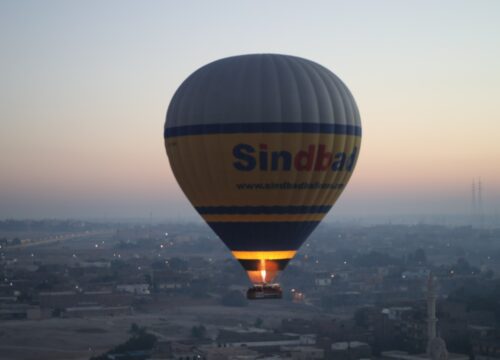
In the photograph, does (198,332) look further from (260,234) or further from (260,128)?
(260,128)

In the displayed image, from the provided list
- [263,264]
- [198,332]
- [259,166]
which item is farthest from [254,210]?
[198,332]

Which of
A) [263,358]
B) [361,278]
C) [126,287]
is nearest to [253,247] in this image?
[263,358]

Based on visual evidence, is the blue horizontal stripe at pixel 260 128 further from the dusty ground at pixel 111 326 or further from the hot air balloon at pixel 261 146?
the dusty ground at pixel 111 326

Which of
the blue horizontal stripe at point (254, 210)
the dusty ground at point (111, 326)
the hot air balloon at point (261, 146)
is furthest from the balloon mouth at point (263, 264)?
the dusty ground at point (111, 326)

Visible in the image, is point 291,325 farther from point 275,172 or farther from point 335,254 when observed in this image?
point 335,254

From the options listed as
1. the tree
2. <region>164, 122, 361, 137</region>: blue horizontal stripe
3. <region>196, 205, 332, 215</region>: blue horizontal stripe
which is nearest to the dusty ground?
the tree

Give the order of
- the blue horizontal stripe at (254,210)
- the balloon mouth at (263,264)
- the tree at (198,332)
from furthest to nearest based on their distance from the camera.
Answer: the tree at (198,332), the balloon mouth at (263,264), the blue horizontal stripe at (254,210)
